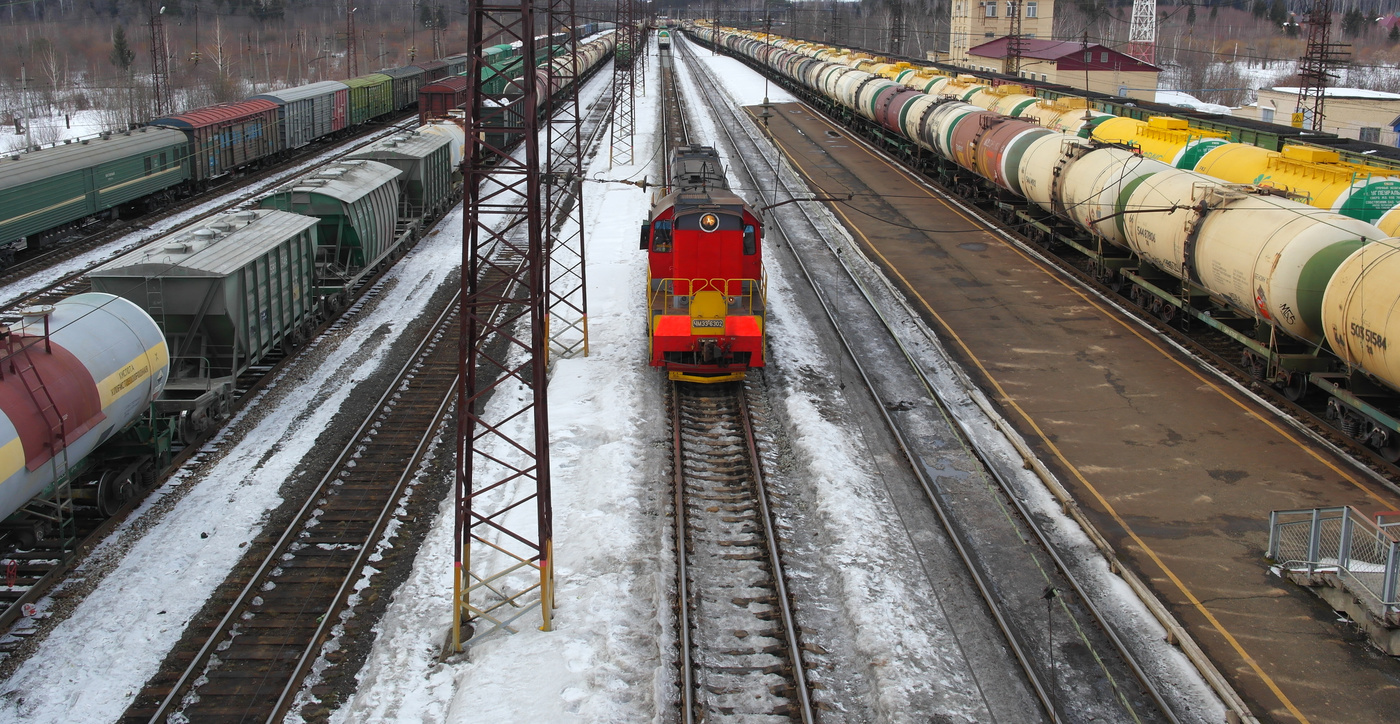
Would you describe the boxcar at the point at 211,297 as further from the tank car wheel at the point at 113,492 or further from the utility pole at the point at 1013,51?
the utility pole at the point at 1013,51

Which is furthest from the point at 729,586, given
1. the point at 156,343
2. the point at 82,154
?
the point at 82,154

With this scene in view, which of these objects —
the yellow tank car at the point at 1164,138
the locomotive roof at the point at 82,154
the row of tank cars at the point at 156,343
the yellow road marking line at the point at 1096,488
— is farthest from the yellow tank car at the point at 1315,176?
the locomotive roof at the point at 82,154

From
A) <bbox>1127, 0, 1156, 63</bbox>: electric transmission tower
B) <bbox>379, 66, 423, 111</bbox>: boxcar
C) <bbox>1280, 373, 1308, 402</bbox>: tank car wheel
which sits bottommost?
<bbox>1280, 373, 1308, 402</bbox>: tank car wheel

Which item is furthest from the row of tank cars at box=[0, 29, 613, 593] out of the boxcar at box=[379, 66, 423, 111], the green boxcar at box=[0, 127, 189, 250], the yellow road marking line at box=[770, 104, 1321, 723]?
the boxcar at box=[379, 66, 423, 111]

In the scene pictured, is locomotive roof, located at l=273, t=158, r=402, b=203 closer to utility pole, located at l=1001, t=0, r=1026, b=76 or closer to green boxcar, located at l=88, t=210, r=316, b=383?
green boxcar, located at l=88, t=210, r=316, b=383

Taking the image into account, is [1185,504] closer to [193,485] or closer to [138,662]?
[138,662]

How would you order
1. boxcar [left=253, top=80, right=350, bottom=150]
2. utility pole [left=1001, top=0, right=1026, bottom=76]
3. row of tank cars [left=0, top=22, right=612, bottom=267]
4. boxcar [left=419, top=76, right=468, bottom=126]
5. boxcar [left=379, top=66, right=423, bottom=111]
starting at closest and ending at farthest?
row of tank cars [left=0, top=22, right=612, bottom=267] → boxcar [left=253, top=80, right=350, bottom=150] → boxcar [left=419, top=76, right=468, bottom=126] → boxcar [left=379, top=66, right=423, bottom=111] → utility pole [left=1001, top=0, right=1026, bottom=76]

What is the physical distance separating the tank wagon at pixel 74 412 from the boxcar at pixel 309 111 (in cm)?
3048

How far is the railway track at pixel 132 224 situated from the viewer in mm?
24234

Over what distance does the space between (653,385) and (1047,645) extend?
387 inches

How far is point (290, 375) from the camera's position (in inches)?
764

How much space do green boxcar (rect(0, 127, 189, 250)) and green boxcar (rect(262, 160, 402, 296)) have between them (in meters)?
7.44

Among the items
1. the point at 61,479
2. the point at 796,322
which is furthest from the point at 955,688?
the point at 796,322

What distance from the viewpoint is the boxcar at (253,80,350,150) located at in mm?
42125
